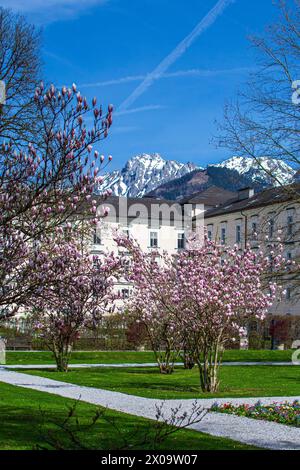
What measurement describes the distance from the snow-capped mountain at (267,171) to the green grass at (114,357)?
11.1 meters

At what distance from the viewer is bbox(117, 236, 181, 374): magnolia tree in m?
20.0

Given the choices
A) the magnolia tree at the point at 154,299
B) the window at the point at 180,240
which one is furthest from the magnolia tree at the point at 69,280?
the window at the point at 180,240

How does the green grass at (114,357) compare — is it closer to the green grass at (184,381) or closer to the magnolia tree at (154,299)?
the magnolia tree at (154,299)

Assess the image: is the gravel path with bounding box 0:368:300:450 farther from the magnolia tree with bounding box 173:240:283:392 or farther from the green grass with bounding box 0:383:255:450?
the magnolia tree with bounding box 173:240:283:392

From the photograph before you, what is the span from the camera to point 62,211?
8.15 m

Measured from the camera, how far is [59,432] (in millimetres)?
9578

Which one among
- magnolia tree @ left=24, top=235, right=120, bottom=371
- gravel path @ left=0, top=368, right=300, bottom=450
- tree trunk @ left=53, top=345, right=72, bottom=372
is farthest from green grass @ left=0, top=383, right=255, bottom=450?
tree trunk @ left=53, top=345, right=72, bottom=372

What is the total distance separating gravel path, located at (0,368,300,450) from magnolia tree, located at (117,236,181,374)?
3767 mm

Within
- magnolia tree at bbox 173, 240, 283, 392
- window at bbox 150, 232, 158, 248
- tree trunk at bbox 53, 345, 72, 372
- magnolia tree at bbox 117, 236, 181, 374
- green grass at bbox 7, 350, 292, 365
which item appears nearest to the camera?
magnolia tree at bbox 173, 240, 283, 392

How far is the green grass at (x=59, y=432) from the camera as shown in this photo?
869cm

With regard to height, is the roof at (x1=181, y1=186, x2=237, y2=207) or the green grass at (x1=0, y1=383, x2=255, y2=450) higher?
the roof at (x1=181, y1=186, x2=237, y2=207)

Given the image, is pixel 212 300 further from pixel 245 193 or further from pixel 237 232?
pixel 245 193

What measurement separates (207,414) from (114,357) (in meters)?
19.6
